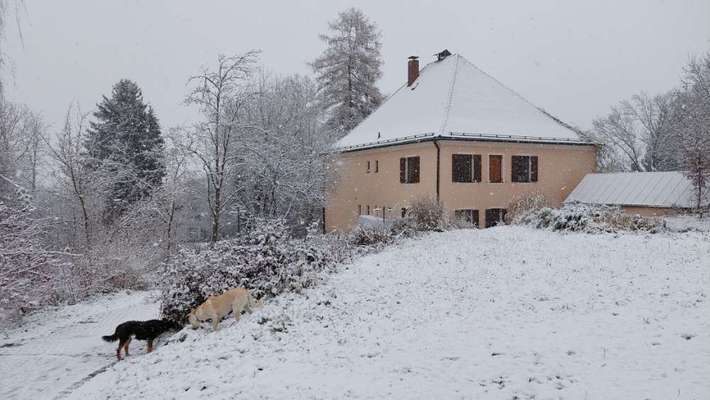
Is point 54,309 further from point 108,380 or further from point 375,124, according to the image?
point 375,124

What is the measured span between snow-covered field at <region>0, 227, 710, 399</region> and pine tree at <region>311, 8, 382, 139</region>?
27.8 meters

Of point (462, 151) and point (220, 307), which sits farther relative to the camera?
point (462, 151)

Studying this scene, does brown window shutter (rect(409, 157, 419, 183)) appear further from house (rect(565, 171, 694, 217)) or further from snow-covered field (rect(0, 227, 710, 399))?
snow-covered field (rect(0, 227, 710, 399))

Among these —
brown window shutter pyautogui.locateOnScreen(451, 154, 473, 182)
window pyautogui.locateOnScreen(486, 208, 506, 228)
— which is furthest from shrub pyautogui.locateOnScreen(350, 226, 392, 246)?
window pyautogui.locateOnScreen(486, 208, 506, 228)

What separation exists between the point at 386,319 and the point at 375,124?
20.0 metres

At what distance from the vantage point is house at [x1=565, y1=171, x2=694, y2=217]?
68.1 feet

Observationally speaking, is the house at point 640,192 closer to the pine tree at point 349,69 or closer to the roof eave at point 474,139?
the roof eave at point 474,139

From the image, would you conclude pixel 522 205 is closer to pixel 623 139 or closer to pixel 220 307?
pixel 220 307

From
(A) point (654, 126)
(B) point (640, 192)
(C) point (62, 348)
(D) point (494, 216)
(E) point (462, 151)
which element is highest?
(A) point (654, 126)

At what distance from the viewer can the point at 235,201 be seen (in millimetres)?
29516

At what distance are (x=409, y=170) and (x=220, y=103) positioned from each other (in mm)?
8784

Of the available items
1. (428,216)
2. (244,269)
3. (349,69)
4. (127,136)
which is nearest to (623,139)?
(349,69)

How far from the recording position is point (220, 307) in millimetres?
9430

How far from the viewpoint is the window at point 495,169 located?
74.1 ft
